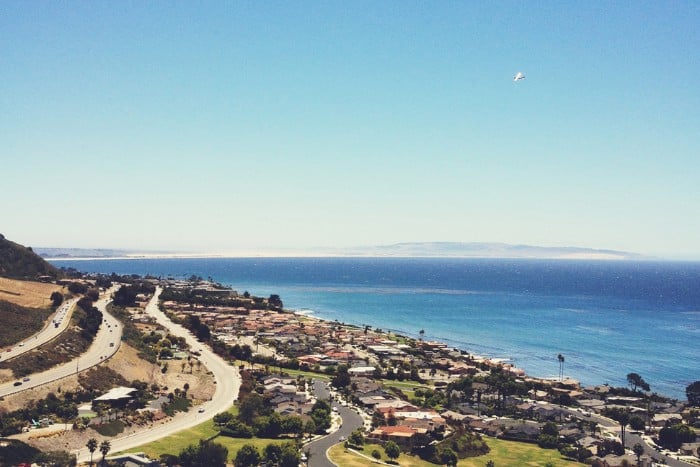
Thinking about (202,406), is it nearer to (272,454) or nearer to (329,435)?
(329,435)

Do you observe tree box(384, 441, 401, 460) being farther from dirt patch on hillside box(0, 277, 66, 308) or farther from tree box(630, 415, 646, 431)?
dirt patch on hillside box(0, 277, 66, 308)

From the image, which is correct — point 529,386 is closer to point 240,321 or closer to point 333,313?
point 240,321

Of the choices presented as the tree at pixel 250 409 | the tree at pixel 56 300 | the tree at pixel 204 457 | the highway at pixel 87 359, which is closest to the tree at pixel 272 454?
the tree at pixel 204 457

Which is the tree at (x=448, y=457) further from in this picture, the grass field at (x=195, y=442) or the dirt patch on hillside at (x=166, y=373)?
the dirt patch on hillside at (x=166, y=373)

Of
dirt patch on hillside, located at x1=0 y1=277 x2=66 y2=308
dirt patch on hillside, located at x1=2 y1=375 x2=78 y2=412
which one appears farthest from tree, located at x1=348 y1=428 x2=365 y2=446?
dirt patch on hillside, located at x1=0 y1=277 x2=66 y2=308

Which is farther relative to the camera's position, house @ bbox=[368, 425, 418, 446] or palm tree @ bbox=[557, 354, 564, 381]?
palm tree @ bbox=[557, 354, 564, 381]

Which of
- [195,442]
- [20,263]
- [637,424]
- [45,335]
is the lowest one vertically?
[637,424]

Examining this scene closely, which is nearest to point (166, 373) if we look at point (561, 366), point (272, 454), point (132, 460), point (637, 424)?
point (132, 460)
